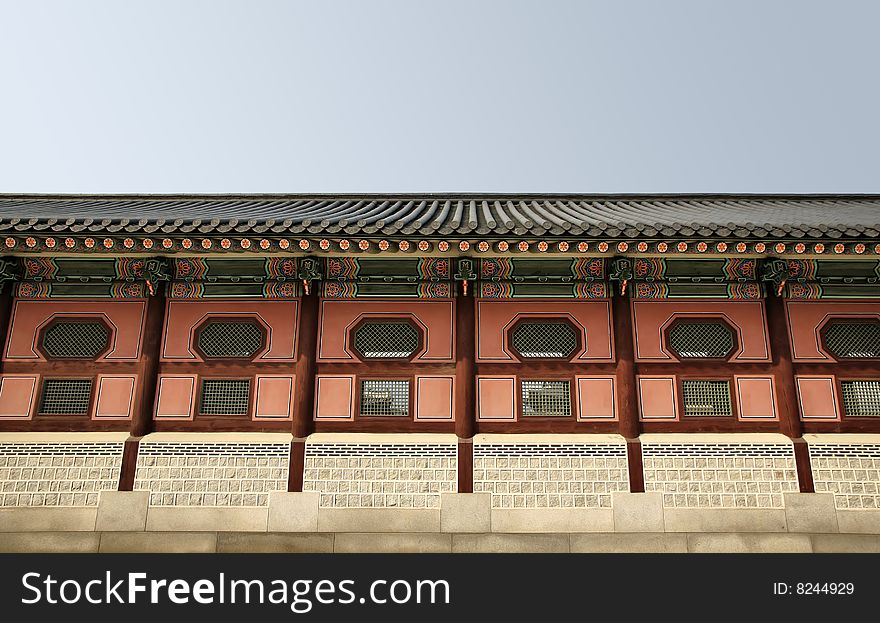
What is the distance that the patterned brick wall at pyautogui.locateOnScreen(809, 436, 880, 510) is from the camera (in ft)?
27.4

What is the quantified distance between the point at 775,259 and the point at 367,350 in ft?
20.1

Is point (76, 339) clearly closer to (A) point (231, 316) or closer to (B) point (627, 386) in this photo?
(A) point (231, 316)

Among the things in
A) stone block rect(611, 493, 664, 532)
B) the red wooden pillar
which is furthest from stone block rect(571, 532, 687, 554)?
the red wooden pillar

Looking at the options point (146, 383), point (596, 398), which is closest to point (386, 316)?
point (596, 398)

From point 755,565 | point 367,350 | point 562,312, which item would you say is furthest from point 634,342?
point 367,350

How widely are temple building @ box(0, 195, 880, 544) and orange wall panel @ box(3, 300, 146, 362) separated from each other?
0.03 meters

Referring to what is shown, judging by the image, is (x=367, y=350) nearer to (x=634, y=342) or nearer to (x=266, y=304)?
(x=266, y=304)

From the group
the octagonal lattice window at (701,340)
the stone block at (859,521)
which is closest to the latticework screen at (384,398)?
the octagonal lattice window at (701,340)

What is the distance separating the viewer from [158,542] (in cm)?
813

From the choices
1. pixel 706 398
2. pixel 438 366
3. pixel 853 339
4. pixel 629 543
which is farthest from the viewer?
pixel 853 339

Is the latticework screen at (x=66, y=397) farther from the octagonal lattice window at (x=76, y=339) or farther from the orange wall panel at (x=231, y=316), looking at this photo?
the orange wall panel at (x=231, y=316)

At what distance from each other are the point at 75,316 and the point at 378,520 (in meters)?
5.47

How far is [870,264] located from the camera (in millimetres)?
9148

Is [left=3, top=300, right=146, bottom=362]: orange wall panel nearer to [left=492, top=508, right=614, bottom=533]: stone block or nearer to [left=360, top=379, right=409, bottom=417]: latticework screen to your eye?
[left=360, top=379, right=409, bottom=417]: latticework screen
